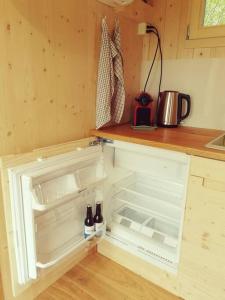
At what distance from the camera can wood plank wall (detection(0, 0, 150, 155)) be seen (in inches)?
39.3

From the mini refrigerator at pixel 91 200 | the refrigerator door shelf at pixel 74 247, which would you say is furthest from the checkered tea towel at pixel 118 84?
the refrigerator door shelf at pixel 74 247

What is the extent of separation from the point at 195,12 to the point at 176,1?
0.57 feet

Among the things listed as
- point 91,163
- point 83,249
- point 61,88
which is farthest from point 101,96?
point 83,249

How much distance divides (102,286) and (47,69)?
1.29 m

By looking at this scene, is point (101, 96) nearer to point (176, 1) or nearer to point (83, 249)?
point (176, 1)

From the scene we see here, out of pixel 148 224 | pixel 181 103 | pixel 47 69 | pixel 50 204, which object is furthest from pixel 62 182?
pixel 181 103

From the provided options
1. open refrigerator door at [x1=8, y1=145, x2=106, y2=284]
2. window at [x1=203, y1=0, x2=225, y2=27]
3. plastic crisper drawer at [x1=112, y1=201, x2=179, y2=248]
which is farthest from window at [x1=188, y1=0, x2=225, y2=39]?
plastic crisper drawer at [x1=112, y1=201, x2=179, y2=248]

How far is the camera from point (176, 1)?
5.27 feet

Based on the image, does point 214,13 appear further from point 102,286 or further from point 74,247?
point 102,286

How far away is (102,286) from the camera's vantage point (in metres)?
1.39

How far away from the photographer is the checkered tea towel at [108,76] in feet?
4.46

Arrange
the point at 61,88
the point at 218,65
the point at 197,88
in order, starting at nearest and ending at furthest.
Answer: the point at 61,88 < the point at 218,65 < the point at 197,88

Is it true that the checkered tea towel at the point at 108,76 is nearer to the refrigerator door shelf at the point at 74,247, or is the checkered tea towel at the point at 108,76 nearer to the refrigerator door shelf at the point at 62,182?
the refrigerator door shelf at the point at 62,182

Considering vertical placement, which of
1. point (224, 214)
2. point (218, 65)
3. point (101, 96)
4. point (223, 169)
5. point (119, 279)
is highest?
point (218, 65)
